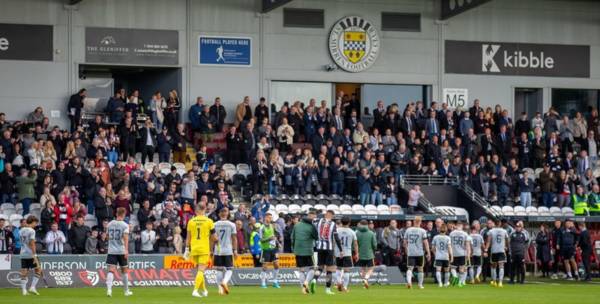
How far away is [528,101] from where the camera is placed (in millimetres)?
51062

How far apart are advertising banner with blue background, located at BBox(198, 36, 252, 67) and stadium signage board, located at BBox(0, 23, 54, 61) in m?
5.28

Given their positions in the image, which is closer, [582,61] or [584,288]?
[584,288]

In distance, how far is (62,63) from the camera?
43.8 meters

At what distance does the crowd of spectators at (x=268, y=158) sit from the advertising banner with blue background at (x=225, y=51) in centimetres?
193

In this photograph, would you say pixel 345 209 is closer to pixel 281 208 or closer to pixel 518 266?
pixel 281 208

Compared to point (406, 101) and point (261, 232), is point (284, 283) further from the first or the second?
point (406, 101)

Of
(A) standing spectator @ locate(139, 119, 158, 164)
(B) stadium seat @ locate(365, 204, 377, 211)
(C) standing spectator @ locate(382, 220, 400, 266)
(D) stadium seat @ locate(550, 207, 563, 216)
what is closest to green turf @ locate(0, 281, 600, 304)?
(C) standing spectator @ locate(382, 220, 400, 266)

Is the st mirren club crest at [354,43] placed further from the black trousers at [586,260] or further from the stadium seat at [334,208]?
the black trousers at [586,260]

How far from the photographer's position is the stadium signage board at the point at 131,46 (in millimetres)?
44062

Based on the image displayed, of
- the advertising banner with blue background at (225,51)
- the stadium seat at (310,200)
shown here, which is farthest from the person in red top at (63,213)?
the advertising banner with blue background at (225,51)

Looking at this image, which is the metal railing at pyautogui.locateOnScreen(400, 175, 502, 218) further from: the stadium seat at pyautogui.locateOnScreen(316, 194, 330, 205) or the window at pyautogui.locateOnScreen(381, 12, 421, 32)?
the window at pyautogui.locateOnScreen(381, 12, 421, 32)

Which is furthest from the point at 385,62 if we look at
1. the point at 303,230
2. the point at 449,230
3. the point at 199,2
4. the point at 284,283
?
the point at 303,230

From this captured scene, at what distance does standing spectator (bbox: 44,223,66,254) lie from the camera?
3531 centimetres

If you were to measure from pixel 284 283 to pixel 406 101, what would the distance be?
15.2 meters
